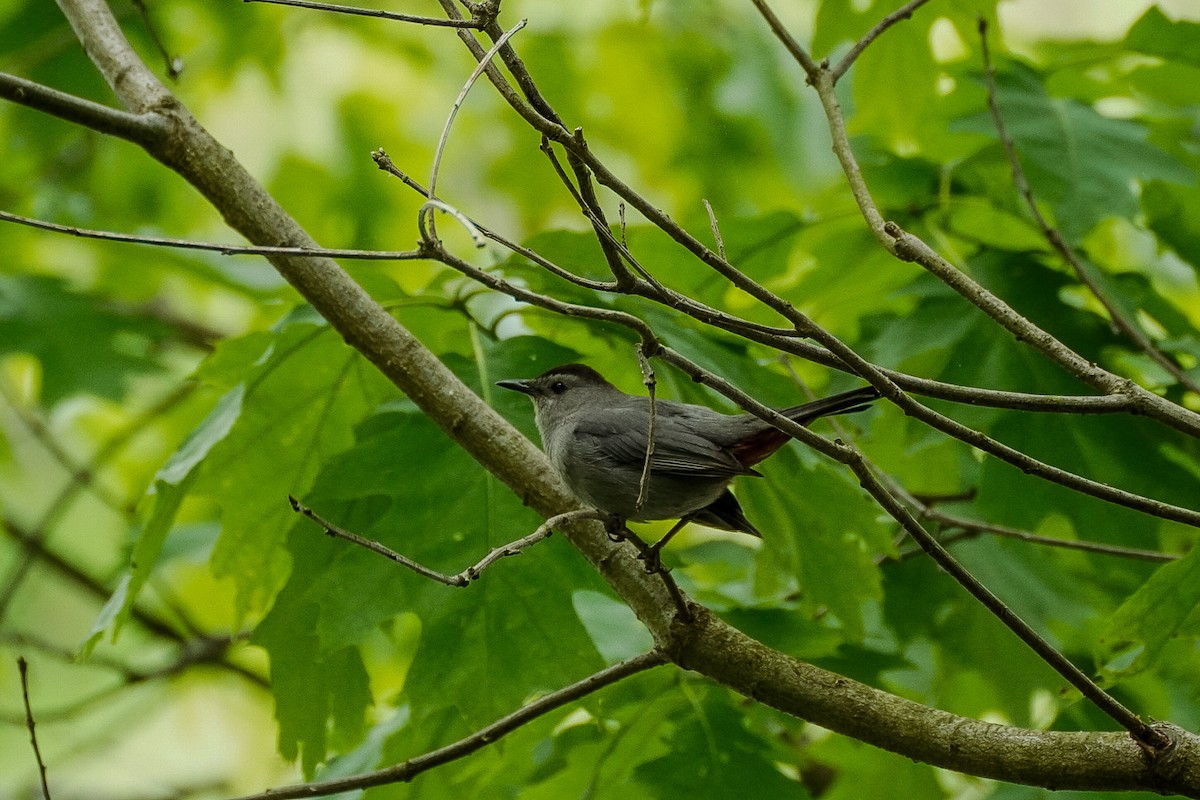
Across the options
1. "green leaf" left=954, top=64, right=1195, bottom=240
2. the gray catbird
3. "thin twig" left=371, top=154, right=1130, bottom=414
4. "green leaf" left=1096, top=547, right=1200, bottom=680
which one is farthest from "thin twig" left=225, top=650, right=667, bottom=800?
"green leaf" left=954, top=64, right=1195, bottom=240

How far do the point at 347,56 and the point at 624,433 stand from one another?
4.94 m

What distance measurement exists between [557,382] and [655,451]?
47 cm

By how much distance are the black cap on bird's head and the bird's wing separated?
133mm

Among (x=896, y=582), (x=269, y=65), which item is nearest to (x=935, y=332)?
(x=896, y=582)

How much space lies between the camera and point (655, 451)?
3.05 meters

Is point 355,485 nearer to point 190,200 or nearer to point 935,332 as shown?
point 935,332

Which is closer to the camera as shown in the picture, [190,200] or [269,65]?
[269,65]

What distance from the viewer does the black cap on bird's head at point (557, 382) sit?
3217 millimetres

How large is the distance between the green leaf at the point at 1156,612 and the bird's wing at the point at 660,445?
2.92ft

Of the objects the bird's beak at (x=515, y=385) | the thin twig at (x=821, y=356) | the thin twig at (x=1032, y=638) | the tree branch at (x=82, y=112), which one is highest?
the tree branch at (x=82, y=112)

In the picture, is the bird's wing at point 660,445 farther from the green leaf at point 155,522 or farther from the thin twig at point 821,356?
the green leaf at point 155,522

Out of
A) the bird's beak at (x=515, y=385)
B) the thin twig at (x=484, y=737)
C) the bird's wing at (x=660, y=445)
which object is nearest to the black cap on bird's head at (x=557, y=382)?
the bird's beak at (x=515, y=385)

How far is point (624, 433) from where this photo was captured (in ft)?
10.8

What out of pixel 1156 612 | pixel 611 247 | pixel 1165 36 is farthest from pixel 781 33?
pixel 1165 36
